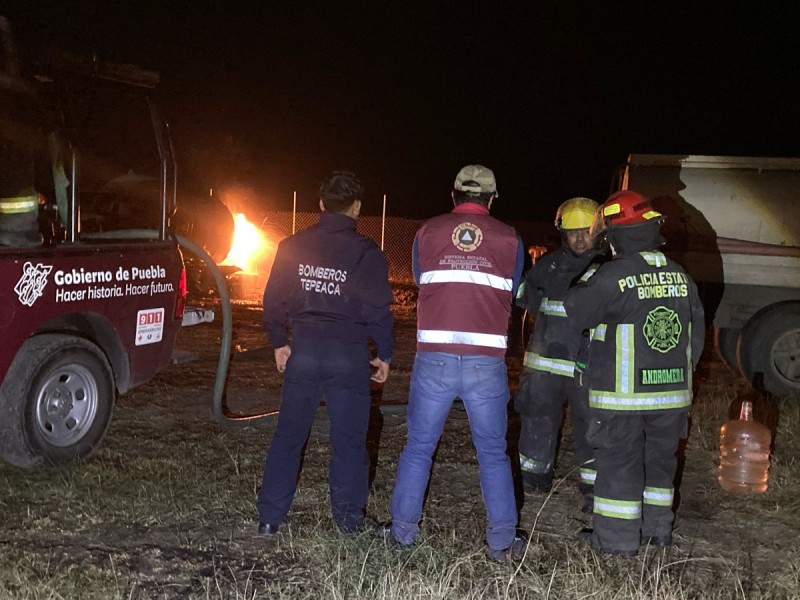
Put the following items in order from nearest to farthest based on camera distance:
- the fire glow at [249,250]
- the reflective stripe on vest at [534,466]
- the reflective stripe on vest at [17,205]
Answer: the reflective stripe on vest at [17,205] < the reflective stripe on vest at [534,466] < the fire glow at [249,250]

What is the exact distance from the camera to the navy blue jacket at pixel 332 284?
14.9 ft

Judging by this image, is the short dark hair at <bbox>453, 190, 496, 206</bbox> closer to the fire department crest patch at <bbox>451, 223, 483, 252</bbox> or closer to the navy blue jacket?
the fire department crest patch at <bbox>451, 223, 483, 252</bbox>

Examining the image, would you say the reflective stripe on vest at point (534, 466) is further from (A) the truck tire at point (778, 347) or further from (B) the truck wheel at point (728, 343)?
(B) the truck wheel at point (728, 343)

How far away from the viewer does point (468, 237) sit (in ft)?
14.5

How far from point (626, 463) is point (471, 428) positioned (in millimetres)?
805

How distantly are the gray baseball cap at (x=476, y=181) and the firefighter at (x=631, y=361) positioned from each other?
2.05ft

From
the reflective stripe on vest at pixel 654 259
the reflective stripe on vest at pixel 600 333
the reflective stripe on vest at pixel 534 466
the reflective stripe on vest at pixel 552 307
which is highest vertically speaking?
the reflective stripe on vest at pixel 654 259

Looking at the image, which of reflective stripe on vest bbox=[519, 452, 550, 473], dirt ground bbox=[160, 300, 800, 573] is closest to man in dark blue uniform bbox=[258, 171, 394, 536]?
dirt ground bbox=[160, 300, 800, 573]

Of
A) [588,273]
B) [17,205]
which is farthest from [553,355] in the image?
[17,205]

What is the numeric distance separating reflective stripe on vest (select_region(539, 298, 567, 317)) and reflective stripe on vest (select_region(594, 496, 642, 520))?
1242mm

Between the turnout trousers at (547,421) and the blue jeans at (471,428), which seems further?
the turnout trousers at (547,421)

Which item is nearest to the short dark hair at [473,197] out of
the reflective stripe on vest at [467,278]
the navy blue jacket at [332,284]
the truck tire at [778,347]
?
the reflective stripe on vest at [467,278]

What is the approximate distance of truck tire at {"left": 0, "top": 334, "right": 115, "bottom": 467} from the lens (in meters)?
5.39

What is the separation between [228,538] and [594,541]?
186cm
